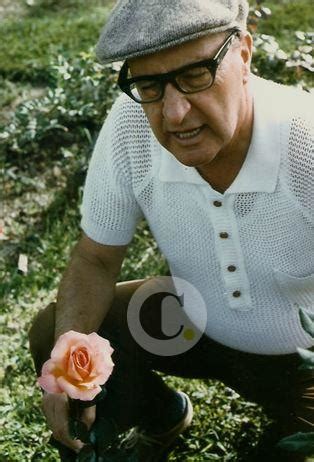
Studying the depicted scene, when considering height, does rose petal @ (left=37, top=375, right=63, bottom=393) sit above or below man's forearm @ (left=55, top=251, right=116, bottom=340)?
above

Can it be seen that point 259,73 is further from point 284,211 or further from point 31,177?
point 284,211

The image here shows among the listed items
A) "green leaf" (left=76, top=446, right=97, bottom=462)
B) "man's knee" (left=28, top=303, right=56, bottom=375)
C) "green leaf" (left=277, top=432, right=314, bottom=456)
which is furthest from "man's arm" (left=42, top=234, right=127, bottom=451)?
"green leaf" (left=277, top=432, right=314, bottom=456)

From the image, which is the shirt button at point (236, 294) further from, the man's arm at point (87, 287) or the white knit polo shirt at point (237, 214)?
the man's arm at point (87, 287)

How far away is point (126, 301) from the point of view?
9.46ft

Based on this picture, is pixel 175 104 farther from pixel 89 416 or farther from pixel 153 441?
pixel 153 441

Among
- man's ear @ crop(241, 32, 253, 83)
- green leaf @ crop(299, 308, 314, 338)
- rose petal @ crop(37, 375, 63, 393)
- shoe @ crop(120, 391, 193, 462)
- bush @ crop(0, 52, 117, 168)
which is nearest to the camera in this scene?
green leaf @ crop(299, 308, 314, 338)

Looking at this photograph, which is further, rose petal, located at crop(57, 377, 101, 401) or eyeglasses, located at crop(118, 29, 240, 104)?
eyeglasses, located at crop(118, 29, 240, 104)

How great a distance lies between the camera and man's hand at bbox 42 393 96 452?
2354 millimetres

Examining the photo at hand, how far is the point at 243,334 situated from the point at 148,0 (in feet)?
3.51

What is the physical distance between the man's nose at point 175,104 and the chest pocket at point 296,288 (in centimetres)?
59

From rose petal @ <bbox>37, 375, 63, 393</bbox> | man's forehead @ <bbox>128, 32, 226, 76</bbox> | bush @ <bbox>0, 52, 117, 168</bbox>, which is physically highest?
man's forehead @ <bbox>128, 32, 226, 76</bbox>

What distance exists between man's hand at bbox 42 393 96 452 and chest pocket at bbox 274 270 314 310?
2.13 ft

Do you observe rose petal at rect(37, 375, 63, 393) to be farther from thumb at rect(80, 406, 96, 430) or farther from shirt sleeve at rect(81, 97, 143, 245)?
shirt sleeve at rect(81, 97, 143, 245)

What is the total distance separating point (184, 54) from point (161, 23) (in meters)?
0.10
